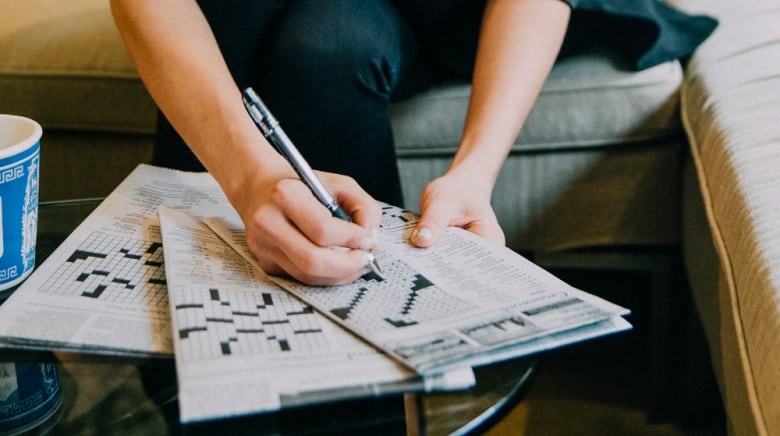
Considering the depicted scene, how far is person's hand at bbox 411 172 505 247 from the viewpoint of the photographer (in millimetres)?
659

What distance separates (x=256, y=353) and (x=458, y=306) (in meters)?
0.14

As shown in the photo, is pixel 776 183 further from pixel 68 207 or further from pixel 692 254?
pixel 68 207

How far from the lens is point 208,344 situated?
0.50 m

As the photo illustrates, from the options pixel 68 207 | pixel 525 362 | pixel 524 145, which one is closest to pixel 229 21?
pixel 68 207

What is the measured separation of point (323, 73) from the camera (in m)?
0.88

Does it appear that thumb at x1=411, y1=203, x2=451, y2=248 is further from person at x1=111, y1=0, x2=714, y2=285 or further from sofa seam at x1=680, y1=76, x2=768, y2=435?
sofa seam at x1=680, y1=76, x2=768, y2=435

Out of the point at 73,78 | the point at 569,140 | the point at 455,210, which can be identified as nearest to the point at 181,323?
the point at 455,210

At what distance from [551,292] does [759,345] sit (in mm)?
159

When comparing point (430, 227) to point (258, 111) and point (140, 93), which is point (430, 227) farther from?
point (140, 93)

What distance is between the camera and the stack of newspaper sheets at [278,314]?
0.48 m

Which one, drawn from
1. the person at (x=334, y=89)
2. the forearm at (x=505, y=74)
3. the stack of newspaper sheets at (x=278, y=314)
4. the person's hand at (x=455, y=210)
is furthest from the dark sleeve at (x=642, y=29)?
the stack of newspaper sheets at (x=278, y=314)

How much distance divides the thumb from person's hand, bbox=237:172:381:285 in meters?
0.04

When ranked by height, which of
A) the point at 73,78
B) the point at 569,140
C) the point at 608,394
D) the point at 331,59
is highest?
the point at 331,59

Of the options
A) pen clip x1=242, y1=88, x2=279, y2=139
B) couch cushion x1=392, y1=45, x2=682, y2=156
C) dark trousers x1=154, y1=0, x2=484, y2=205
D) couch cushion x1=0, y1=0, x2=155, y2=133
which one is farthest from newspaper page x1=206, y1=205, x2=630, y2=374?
couch cushion x1=0, y1=0, x2=155, y2=133
